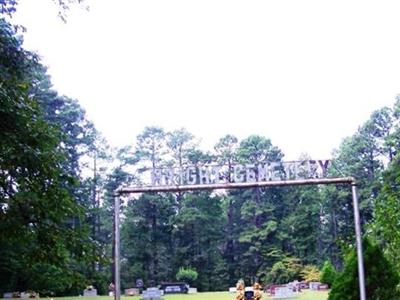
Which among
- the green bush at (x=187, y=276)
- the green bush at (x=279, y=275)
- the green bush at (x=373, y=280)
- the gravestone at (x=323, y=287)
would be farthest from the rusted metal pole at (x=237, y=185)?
the green bush at (x=279, y=275)

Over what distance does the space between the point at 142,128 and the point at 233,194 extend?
6.38 m

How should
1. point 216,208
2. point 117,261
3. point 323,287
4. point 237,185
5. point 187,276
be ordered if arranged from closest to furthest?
point 117,261, point 237,185, point 323,287, point 187,276, point 216,208

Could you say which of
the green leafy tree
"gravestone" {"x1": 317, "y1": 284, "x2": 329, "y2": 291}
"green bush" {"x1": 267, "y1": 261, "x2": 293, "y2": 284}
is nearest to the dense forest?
"green bush" {"x1": 267, "y1": 261, "x2": 293, "y2": 284}

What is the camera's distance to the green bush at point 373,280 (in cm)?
793

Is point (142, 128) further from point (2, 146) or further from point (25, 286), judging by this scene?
point (2, 146)

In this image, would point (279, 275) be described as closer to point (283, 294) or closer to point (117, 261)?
point (283, 294)

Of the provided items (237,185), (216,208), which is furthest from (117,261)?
(216,208)

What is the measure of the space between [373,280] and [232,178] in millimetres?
2451

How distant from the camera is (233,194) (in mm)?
32812

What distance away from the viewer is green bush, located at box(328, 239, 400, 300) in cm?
793

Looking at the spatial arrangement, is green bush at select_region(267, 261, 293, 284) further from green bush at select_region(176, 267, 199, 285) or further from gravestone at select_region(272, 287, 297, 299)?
gravestone at select_region(272, 287, 297, 299)

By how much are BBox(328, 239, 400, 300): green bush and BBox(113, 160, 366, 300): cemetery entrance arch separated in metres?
1.17

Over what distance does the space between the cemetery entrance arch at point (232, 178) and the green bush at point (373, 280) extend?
1.17 metres

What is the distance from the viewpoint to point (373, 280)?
7.96m
